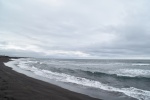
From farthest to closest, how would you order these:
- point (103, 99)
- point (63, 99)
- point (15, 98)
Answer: point (103, 99), point (63, 99), point (15, 98)

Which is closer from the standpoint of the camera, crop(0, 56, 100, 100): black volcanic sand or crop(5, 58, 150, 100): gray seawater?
crop(0, 56, 100, 100): black volcanic sand

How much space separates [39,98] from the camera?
9172 millimetres

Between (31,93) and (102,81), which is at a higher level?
(31,93)

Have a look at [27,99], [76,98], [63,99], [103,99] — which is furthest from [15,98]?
[103,99]

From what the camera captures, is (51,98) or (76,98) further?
(76,98)

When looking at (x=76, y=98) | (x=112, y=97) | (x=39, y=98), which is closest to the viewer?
(x=39, y=98)

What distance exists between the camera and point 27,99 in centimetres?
866

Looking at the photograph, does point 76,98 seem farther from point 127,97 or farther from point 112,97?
point 127,97

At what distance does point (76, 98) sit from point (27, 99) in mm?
3304

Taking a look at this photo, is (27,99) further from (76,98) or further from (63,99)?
(76,98)

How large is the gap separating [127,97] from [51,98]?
6073 mm

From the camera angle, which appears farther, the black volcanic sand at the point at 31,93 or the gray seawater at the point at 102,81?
the gray seawater at the point at 102,81

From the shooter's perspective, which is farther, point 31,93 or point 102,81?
point 102,81

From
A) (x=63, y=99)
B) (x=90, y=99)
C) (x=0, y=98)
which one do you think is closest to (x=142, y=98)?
(x=90, y=99)
